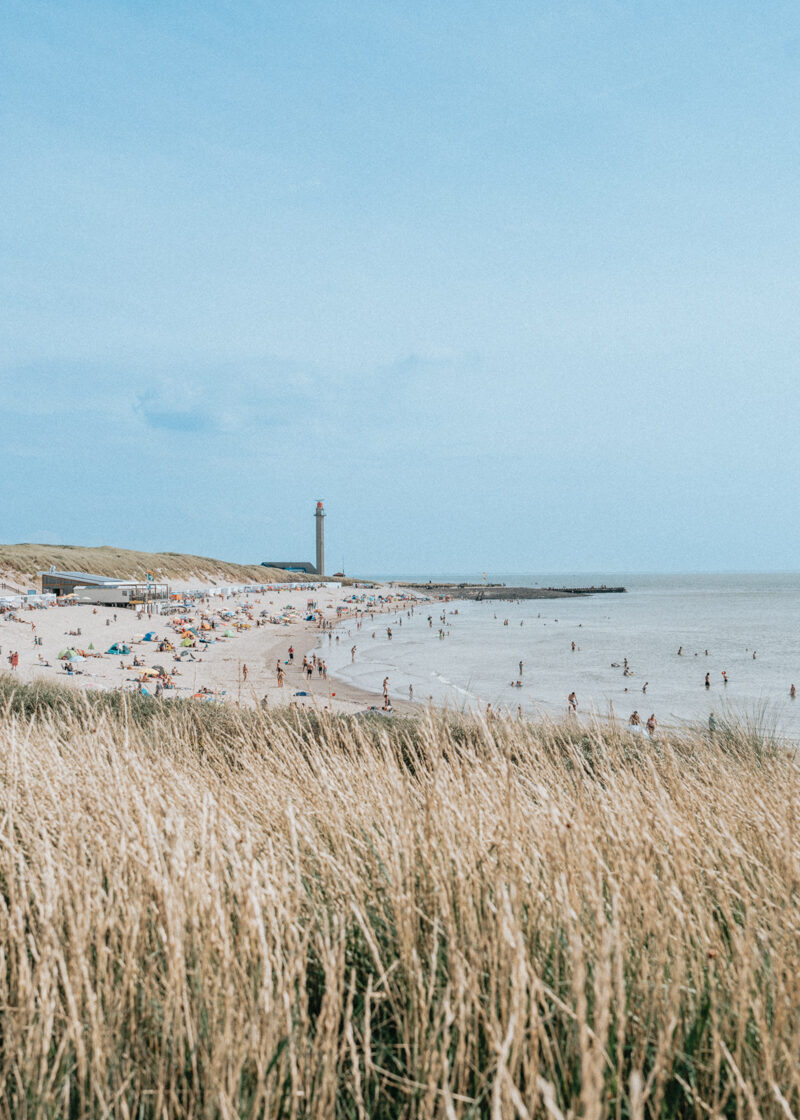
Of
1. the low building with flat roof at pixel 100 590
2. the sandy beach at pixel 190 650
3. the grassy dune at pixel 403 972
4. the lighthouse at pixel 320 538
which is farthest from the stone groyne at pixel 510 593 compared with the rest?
the grassy dune at pixel 403 972

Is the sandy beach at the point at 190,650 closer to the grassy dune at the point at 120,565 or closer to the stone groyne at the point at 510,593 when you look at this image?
the grassy dune at the point at 120,565

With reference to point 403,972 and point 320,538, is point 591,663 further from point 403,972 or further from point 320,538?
point 320,538

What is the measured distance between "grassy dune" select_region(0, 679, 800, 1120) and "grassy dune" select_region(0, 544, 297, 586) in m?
71.6

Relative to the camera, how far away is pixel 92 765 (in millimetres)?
4070

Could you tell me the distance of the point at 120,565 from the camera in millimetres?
80500

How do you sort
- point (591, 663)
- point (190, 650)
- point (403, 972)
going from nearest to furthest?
point (403, 972), point (190, 650), point (591, 663)

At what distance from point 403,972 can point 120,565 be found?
84731mm

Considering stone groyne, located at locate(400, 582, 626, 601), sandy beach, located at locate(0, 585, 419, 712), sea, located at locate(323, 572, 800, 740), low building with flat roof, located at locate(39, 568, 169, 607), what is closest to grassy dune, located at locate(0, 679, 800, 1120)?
sea, located at locate(323, 572, 800, 740)

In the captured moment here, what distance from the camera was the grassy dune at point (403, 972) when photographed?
1647 millimetres

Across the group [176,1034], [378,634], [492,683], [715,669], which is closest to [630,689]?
[492,683]

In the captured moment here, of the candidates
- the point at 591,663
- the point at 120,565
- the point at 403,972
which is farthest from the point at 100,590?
the point at 403,972

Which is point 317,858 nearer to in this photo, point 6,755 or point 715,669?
point 6,755

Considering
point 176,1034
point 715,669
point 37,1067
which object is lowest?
point 715,669

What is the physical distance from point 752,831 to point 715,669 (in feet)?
104
